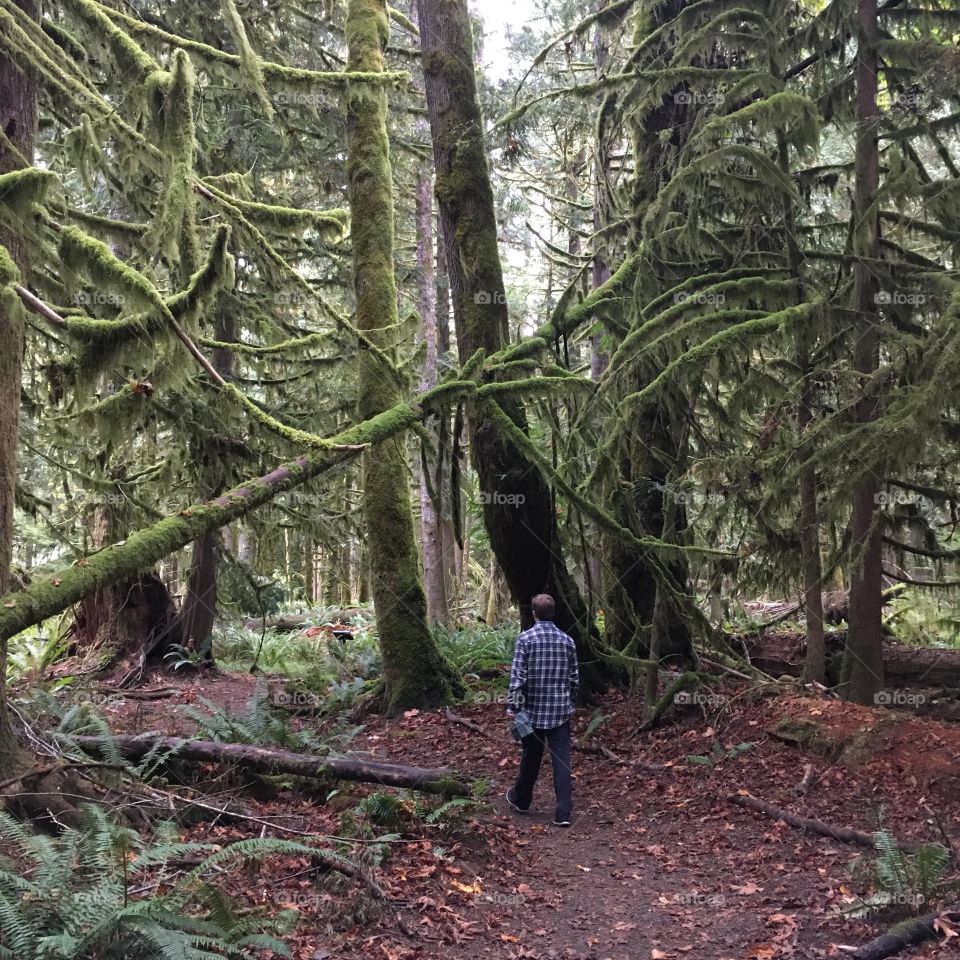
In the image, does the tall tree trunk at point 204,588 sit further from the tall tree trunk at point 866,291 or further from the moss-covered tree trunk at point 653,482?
the tall tree trunk at point 866,291

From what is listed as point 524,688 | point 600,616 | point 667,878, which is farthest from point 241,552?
point 667,878

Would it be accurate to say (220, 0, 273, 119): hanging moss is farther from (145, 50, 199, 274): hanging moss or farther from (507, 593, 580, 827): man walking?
(507, 593, 580, 827): man walking

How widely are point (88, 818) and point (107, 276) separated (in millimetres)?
3410

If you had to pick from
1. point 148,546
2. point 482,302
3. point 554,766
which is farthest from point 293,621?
point 148,546

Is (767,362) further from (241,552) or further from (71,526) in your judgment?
(241,552)

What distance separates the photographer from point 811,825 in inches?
Answer: 246

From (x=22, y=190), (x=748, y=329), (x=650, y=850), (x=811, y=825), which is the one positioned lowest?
(x=650, y=850)

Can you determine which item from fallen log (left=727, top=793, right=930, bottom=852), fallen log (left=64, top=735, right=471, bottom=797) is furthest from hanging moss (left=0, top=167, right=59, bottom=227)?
fallen log (left=727, top=793, right=930, bottom=852)

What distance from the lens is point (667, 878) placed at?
5949mm

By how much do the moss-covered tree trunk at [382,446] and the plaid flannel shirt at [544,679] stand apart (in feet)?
10.9

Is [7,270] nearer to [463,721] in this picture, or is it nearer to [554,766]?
[554,766]

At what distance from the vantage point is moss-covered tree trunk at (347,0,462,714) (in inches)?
415

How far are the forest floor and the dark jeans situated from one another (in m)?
0.19

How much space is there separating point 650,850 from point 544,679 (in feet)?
5.52
